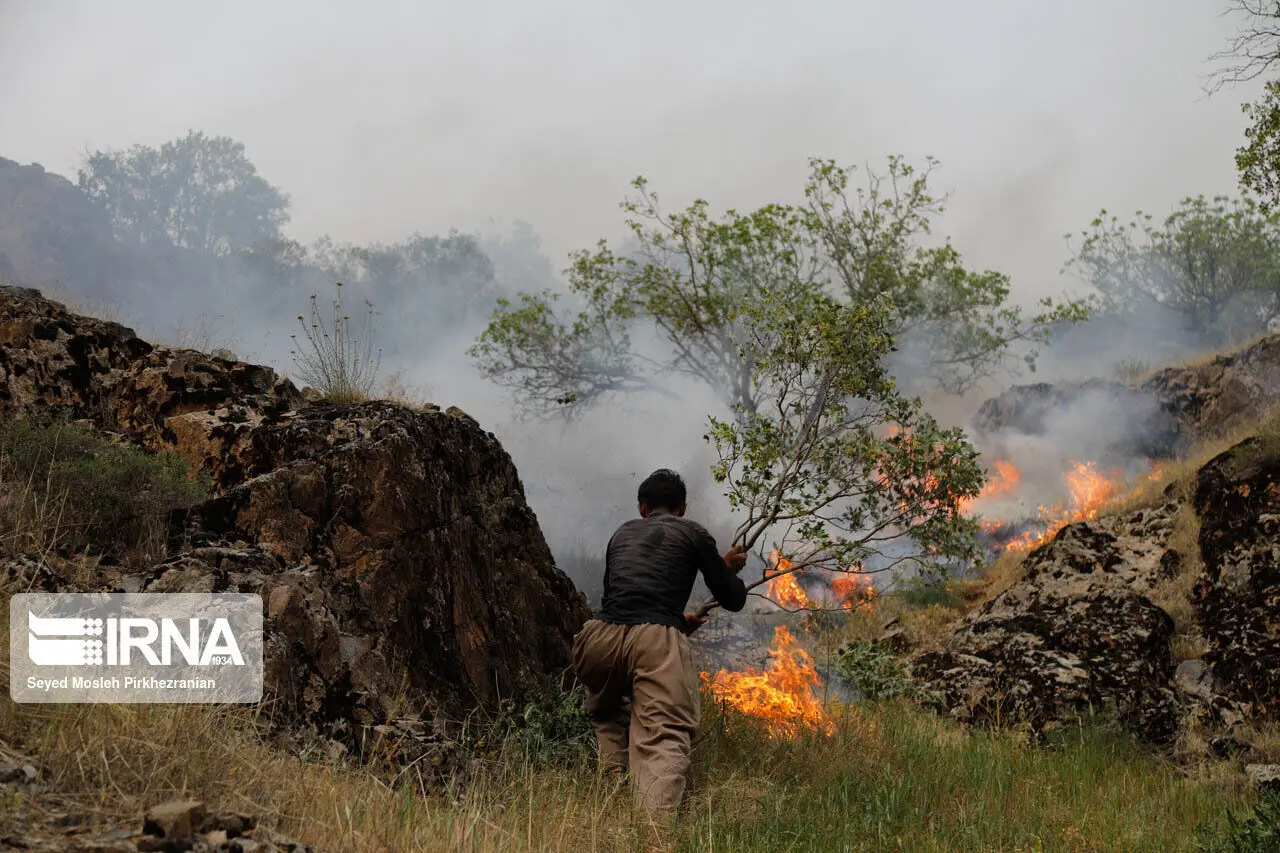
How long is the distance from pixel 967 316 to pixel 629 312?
8973mm

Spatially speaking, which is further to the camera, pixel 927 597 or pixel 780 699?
pixel 927 597

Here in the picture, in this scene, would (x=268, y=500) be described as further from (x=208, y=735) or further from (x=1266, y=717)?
(x=1266, y=717)

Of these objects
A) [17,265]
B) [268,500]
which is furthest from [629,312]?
[17,265]

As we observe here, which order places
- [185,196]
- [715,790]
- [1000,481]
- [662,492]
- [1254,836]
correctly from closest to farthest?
1. [1254,836]
2. [715,790]
3. [662,492]
4. [1000,481]
5. [185,196]

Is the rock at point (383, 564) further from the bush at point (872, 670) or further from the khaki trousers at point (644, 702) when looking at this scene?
the bush at point (872, 670)

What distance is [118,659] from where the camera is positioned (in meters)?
4.11

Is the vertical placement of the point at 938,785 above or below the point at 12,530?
below

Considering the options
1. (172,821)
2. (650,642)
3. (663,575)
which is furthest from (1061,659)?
(172,821)

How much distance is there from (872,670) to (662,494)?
25.2 ft

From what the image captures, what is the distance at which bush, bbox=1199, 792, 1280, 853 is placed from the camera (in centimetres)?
456

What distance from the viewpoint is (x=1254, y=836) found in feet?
15.1

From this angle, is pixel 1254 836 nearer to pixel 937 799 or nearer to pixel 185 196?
pixel 937 799

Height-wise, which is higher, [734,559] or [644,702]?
[734,559]

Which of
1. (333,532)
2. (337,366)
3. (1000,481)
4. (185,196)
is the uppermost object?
(185,196)
